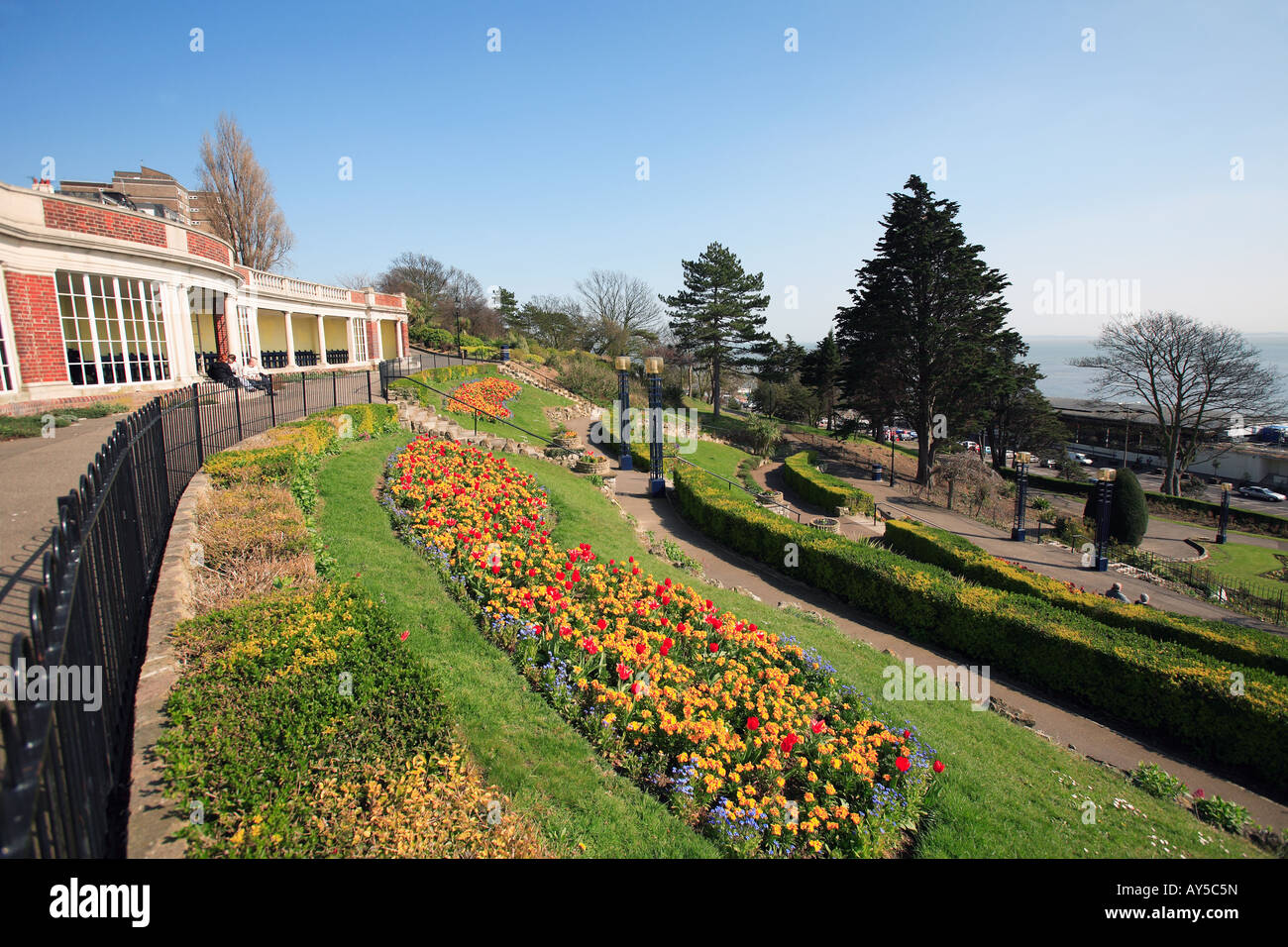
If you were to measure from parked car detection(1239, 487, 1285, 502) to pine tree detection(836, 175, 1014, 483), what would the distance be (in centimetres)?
2501

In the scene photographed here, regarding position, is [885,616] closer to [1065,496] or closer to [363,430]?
[363,430]

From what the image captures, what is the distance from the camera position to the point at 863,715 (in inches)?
281

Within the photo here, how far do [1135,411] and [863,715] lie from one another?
54912 millimetres

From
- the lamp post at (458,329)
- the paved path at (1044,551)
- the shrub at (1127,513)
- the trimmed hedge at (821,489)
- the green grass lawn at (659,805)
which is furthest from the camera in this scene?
the lamp post at (458,329)

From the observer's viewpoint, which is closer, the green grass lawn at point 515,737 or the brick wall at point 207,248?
the green grass lawn at point 515,737

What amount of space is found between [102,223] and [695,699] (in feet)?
58.9

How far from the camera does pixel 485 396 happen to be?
24984mm

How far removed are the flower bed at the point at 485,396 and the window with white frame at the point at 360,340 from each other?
10900mm

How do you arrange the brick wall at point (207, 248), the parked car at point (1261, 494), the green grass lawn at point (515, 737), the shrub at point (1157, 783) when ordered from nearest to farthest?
the green grass lawn at point (515, 737) → the shrub at point (1157, 783) → the brick wall at point (207, 248) → the parked car at point (1261, 494)

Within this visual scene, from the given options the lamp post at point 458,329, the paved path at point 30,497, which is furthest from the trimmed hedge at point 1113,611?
the lamp post at point 458,329

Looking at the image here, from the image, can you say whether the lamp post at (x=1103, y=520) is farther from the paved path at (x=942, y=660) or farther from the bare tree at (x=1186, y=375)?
the bare tree at (x=1186, y=375)

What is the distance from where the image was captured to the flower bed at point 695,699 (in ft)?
18.0

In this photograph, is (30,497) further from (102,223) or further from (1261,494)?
(1261,494)

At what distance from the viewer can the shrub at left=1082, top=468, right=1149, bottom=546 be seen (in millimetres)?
22453
